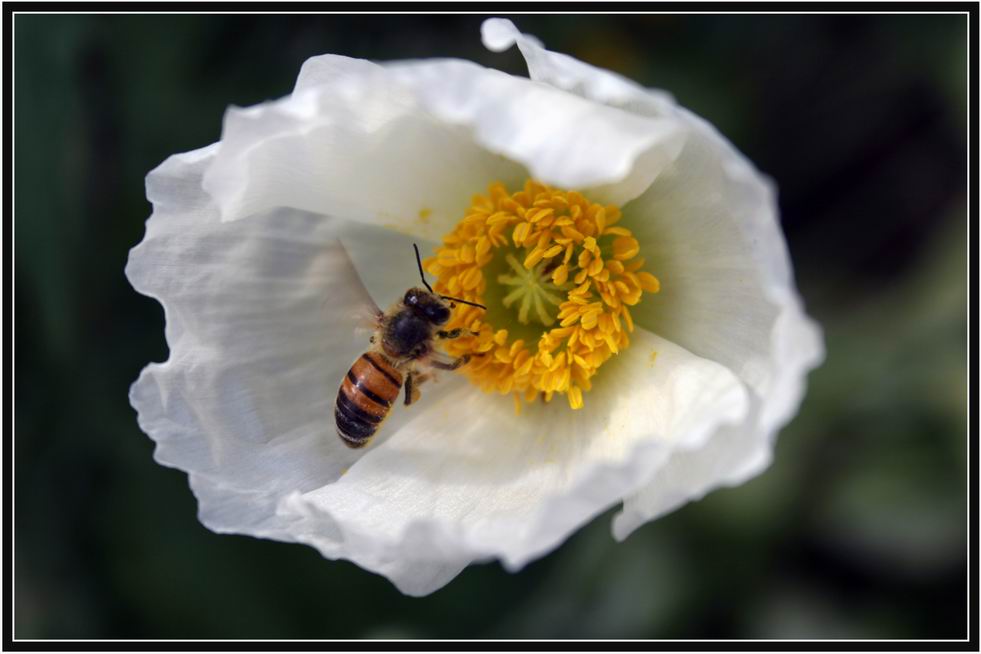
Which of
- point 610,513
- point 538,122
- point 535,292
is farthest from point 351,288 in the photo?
point 610,513

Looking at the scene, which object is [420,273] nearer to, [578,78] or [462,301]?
[462,301]

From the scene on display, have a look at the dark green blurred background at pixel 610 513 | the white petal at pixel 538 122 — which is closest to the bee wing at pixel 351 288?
the white petal at pixel 538 122

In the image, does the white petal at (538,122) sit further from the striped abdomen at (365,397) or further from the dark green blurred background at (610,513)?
the dark green blurred background at (610,513)

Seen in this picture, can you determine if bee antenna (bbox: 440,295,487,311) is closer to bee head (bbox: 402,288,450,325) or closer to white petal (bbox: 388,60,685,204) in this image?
bee head (bbox: 402,288,450,325)

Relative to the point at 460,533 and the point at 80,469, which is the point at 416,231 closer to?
the point at 460,533

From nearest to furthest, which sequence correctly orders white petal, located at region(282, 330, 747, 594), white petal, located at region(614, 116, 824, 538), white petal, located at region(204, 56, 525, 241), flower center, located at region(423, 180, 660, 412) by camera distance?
white petal, located at region(614, 116, 824, 538)
white petal, located at region(282, 330, 747, 594)
white petal, located at region(204, 56, 525, 241)
flower center, located at region(423, 180, 660, 412)

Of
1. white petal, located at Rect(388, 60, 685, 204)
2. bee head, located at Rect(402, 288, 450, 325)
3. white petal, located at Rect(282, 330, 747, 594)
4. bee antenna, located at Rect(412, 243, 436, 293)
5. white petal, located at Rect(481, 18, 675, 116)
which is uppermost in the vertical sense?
white petal, located at Rect(481, 18, 675, 116)

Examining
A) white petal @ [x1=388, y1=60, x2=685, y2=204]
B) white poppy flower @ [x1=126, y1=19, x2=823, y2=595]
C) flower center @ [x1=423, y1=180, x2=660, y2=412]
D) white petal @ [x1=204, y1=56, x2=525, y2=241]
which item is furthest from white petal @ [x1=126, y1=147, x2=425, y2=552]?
white petal @ [x1=388, y1=60, x2=685, y2=204]
